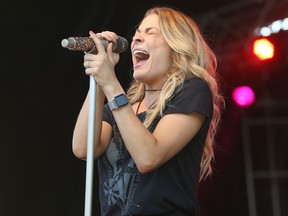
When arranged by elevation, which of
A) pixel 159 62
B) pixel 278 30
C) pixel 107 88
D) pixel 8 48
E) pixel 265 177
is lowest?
pixel 265 177

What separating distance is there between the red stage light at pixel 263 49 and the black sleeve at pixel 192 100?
2707 millimetres

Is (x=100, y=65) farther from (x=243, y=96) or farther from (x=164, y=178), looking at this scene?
(x=243, y=96)

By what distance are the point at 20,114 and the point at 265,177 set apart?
103 inches

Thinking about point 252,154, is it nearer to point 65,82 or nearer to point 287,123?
point 287,123

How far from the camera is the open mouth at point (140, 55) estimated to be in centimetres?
167

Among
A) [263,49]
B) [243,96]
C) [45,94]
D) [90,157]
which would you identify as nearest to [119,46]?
[90,157]

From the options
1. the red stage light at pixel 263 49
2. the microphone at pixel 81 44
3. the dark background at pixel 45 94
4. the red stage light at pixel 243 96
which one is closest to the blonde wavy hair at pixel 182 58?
the microphone at pixel 81 44

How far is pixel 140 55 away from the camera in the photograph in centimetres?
168

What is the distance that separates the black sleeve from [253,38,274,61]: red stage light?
2.71 meters

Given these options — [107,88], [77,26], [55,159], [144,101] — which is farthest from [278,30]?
[107,88]

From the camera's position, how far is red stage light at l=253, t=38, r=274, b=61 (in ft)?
13.6

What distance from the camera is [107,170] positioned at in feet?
5.16

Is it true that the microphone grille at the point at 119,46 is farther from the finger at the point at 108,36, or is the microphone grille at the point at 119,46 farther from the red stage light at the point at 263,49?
the red stage light at the point at 263,49

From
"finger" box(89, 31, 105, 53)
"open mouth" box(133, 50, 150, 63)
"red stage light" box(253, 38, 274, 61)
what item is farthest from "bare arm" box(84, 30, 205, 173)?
"red stage light" box(253, 38, 274, 61)
